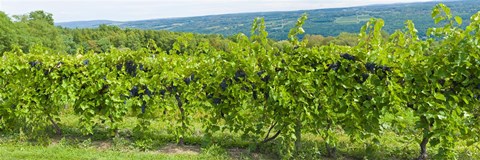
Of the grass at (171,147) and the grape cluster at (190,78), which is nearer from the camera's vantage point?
the grass at (171,147)


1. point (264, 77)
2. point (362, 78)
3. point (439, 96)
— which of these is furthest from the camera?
point (264, 77)

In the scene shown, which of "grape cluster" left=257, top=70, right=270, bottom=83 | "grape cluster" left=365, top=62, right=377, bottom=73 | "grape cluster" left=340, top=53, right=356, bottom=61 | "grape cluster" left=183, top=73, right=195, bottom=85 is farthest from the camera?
"grape cluster" left=183, top=73, right=195, bottom=85

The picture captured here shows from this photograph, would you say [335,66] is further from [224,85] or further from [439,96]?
[224,85]

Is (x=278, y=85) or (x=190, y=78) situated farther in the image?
(x=190, y=78)

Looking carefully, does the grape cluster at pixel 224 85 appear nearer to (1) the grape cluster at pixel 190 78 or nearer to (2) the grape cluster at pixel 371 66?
(1) the grape cluster at pixel 190 78

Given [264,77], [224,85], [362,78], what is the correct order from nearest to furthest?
[362,78] → [264,77] → [224,85]

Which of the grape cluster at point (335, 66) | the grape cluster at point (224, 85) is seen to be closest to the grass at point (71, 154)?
the grape cluster at point (224, 85)

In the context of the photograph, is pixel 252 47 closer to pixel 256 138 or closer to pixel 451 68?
pixel 256 138

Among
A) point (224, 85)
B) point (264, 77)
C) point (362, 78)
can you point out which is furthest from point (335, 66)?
point (224, 85)

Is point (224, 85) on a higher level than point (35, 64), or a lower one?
lower

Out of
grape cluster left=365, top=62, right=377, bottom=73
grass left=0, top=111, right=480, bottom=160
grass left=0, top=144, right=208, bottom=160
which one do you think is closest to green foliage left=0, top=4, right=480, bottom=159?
grape cluster left=365, top=62, right=377, bottom=73

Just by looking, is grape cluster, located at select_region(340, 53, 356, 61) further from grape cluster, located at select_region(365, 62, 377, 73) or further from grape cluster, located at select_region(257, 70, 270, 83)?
grape cluster, located at select_region(257, 70, 270, 83)

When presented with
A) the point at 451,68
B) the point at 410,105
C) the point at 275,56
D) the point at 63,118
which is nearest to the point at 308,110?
the point at 275,56

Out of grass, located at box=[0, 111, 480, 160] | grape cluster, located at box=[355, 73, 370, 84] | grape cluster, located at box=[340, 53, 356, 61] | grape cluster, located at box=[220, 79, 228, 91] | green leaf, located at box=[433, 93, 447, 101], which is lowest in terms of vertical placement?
grass, located at box=[0, 111, 480, 160]
